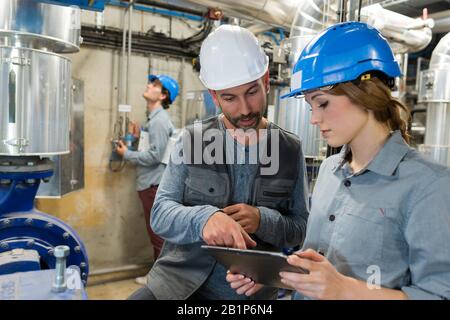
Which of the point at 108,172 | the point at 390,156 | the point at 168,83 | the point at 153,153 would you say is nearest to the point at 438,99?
the point at 168,83

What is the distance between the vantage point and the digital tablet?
2.58 ft

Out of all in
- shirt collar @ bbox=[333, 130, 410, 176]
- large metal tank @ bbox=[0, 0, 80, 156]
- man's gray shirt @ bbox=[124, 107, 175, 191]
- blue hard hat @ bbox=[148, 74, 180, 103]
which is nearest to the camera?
shirt collar @ bbox=[333, 130, 410, 176]

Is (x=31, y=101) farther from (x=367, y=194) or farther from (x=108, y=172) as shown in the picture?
(x=108, y=172)

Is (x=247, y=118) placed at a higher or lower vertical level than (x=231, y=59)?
lower

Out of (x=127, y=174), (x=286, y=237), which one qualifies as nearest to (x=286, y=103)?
(x=286, y=237)

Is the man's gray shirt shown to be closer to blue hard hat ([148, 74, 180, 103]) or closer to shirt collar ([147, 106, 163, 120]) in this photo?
shirt collar ([147, 106, 163, 120])

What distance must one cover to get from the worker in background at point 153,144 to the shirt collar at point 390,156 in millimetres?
2292

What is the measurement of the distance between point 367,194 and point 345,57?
33cm

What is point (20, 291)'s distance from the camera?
77cm

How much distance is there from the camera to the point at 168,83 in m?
3.12

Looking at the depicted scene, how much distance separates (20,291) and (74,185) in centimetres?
179

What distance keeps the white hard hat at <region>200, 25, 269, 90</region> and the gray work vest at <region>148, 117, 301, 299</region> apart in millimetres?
166

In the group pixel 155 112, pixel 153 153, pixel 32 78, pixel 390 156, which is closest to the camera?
pixel 390 156

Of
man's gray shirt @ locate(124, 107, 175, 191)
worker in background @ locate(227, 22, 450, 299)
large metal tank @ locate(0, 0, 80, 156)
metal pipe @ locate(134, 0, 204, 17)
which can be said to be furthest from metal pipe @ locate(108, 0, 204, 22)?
worker in background @ locate(227, 22, 450, 299)
